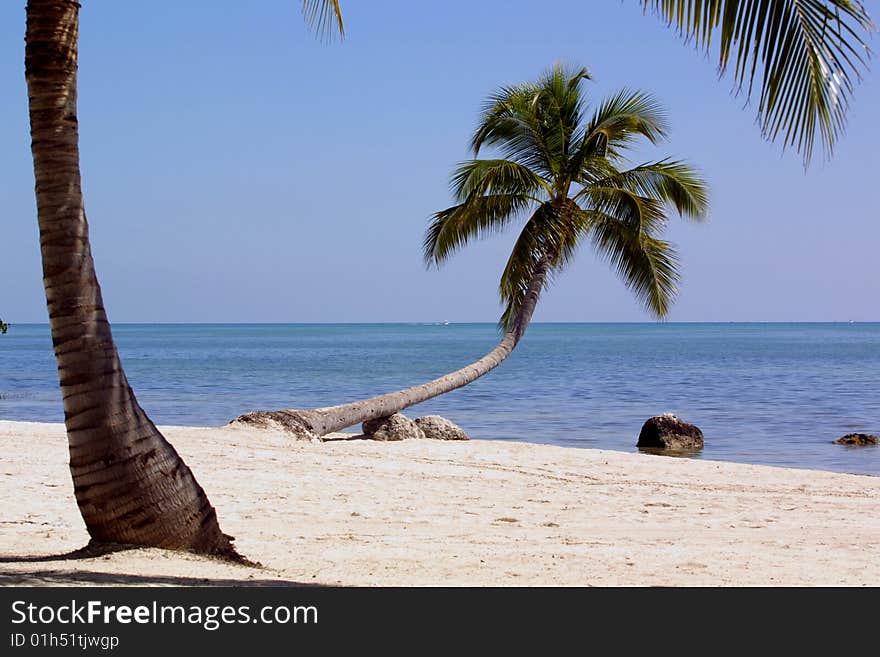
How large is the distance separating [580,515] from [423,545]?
2.66m

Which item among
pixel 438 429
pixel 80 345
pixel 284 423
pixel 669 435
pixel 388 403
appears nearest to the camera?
pixel 80 345

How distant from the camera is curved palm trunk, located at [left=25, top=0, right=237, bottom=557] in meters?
6.00

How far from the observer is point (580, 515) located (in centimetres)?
968

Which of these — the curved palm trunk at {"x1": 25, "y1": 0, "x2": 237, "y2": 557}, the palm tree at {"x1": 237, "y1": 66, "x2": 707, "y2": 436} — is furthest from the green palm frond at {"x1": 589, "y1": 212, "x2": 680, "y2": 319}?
the curved palm trunk at {"x1": 25, "y1": 0, "x2": 237, "y2": 557}

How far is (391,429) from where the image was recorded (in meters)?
16.8

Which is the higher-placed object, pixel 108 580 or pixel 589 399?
pixel 108 580

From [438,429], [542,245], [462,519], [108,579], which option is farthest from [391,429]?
[108,579]

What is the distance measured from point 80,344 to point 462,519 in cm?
431

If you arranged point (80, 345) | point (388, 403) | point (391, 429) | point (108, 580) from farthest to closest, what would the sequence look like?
1. point (388, 403)
2. point (391, 429)
3. point (80, 345)
4. point (108, 580)

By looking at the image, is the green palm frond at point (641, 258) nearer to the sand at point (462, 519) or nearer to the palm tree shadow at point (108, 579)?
the sand at point (462, 519)

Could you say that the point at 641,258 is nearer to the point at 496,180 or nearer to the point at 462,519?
the point at 496,180

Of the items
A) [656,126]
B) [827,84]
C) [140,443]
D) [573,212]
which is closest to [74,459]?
[140,443]

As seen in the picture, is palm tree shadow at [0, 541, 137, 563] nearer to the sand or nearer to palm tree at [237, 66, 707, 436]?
the sand

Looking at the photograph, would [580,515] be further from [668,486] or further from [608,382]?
[608,382]
